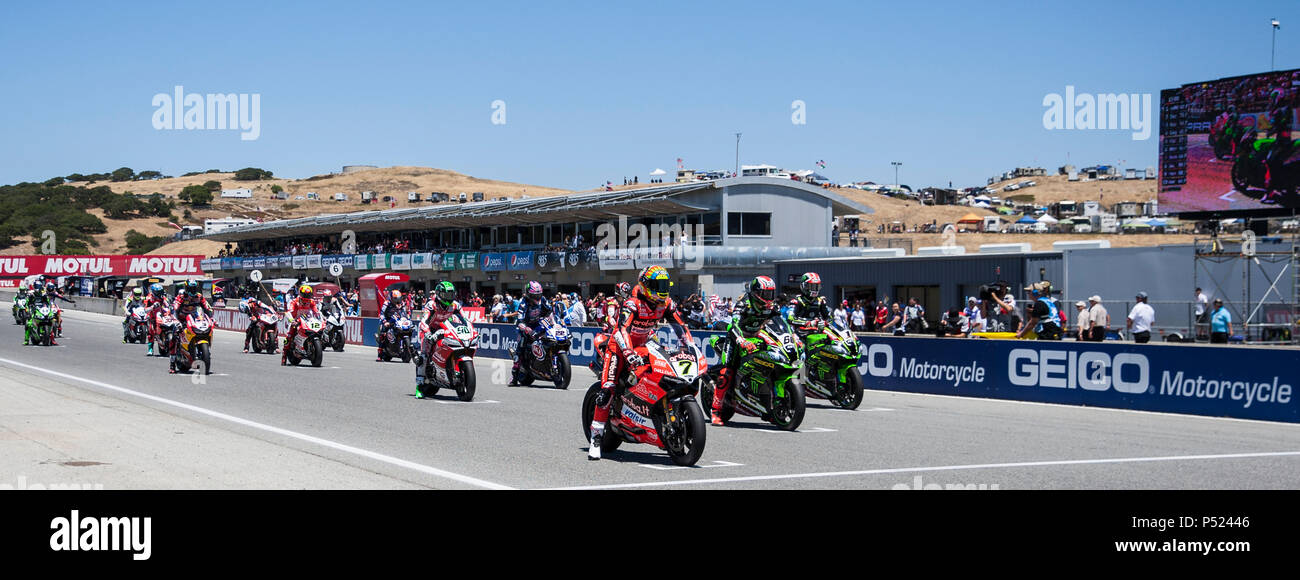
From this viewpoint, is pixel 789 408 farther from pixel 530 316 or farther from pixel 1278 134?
pixel 1278 134

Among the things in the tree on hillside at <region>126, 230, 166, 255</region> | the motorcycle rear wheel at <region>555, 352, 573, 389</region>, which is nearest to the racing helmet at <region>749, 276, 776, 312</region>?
the motorcycle rear wheel at <region>555, 352, 573, 389</region>

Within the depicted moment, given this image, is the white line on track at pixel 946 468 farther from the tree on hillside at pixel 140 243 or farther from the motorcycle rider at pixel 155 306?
the tree on hillside at pixel 140 243

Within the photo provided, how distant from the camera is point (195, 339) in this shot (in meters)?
22.7

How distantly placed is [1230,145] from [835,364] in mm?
23898

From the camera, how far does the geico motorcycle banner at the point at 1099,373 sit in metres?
15.5

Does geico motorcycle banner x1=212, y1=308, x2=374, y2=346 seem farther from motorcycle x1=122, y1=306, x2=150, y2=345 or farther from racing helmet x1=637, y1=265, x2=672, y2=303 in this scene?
racing helmet x1=637, y1=265, x2=672, y2=303

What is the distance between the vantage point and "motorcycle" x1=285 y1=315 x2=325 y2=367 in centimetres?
2544

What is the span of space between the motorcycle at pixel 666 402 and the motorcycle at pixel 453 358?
7016 millimetres

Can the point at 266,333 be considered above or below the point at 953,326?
below

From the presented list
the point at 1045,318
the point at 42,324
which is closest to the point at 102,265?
the point at 42,324

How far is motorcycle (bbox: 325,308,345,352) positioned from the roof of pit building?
20.6 m

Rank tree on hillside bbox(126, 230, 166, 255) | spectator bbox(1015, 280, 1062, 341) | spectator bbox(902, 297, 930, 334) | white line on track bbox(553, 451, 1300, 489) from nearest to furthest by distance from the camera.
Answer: white line on track bbox(553, 451, 1300, 489), spectator bbox(1015, 280, 1062, 341), spectator bbox(902, 297, 930, 334), tree on hillside bbox(126, 230, 166, 255)
